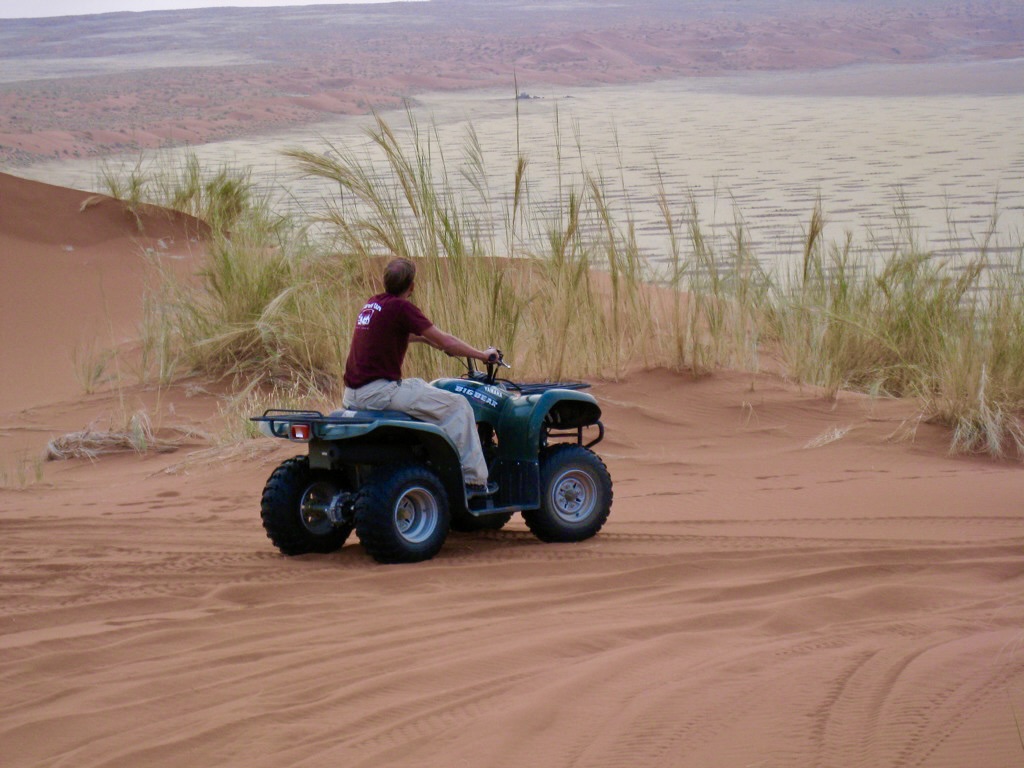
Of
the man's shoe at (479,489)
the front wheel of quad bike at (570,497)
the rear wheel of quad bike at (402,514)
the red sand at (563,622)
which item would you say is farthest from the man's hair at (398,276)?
the red sand at (563,622)

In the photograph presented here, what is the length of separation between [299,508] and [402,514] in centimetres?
51

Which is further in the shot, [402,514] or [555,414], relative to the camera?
[555,414]

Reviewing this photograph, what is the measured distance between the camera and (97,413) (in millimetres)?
10242

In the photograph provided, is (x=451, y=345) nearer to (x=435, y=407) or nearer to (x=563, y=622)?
(x=435, y=407)

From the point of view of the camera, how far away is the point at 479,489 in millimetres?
6051

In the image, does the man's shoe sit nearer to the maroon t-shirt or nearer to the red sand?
the red sand

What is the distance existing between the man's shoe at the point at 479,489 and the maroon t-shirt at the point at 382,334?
621 mm

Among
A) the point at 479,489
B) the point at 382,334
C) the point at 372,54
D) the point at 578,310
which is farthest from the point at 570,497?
the point at 372,54

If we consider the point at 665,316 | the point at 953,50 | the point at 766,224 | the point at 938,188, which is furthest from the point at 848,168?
the point at 953,50

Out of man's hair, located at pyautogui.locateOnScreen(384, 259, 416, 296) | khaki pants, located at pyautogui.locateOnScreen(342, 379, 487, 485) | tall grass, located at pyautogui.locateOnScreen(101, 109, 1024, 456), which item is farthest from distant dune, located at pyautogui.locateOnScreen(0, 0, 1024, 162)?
khaki pants, located at pyautogui.locateOnScreen(342, 379, 487, 485)

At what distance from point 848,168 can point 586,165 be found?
463 cm

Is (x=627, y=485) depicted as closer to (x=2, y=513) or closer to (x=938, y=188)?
(x=2, y=513)

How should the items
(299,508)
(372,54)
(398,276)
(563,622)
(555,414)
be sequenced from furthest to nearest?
(372,54), (555,414), (299,508), (398,276), (563,622)

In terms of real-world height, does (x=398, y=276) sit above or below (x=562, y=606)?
above
